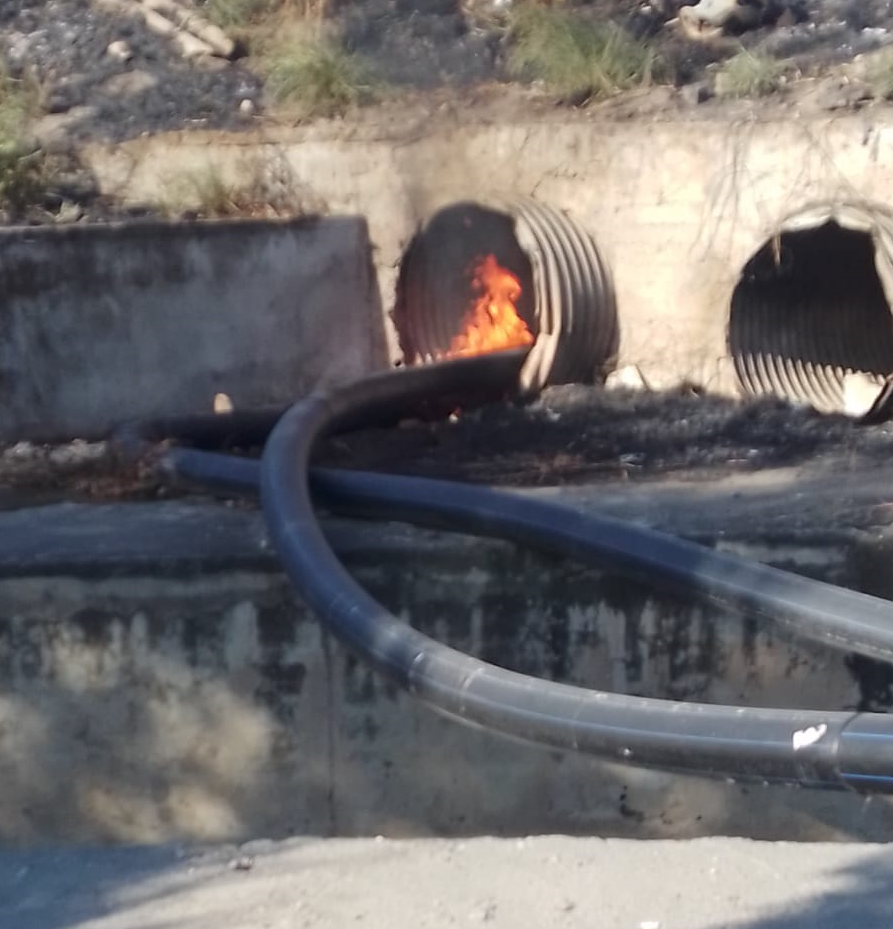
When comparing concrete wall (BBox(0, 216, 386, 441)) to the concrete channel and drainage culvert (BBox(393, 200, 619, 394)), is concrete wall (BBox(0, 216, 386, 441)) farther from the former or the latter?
the concrete channel

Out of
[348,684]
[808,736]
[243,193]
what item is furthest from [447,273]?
[808,736]

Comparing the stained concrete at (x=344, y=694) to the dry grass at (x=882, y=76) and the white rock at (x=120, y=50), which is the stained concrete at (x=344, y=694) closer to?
the dry grass at (x=882, y=76)

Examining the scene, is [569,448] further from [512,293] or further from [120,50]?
[120,50]

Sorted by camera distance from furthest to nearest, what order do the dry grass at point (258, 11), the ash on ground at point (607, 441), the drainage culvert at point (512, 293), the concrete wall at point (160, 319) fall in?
the dry grass at point (258, 11) < the drainage culvert at point (512, 293) < the concrete wall at point (160, 319) < the ash on ground at point (607, 441)

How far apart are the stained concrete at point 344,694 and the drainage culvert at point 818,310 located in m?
3.82

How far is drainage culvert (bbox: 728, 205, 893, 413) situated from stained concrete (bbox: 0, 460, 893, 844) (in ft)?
12.5

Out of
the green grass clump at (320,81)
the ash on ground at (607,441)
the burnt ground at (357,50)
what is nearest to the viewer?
the ash on ground at (607,441)

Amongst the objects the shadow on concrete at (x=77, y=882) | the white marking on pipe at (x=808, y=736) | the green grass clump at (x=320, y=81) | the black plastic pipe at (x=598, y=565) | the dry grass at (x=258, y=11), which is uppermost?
the dry grass at (x=258, y=11)

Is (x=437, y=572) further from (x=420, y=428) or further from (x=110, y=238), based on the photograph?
(x=110, y=238)

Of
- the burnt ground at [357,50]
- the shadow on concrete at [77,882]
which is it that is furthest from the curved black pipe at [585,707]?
the burnt ground at [357,50]

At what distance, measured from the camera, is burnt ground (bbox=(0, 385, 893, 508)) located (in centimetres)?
722

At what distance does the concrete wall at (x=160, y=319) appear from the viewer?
8906 mm

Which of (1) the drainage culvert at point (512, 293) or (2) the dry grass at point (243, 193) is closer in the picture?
(1) the drainage culvert at point (512, 293)

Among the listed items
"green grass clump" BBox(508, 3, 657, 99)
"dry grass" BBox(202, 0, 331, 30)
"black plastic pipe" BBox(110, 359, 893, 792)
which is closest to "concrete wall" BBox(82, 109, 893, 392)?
"green grass clump" BBox(508, 3, 657, 99)
